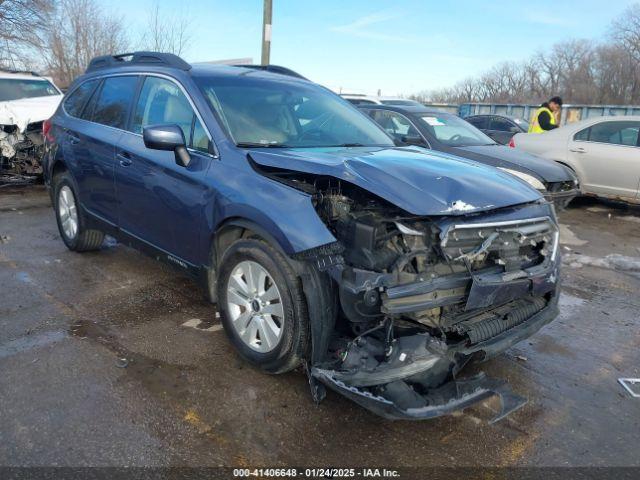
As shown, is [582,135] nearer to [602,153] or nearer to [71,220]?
[602,153]

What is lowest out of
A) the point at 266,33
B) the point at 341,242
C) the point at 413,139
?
the point at 341,242

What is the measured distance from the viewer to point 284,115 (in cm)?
390

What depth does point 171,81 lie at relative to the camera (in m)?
3.91

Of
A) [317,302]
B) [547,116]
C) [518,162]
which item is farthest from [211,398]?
[547,116]

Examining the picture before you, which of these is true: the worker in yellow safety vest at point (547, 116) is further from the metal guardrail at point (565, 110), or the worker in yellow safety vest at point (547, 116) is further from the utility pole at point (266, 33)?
the metal guardrail at point (565, 110)

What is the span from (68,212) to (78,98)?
1.16m

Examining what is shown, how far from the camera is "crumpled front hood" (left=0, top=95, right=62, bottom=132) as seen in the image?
923cm

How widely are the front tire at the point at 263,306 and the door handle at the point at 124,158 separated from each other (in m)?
1.42

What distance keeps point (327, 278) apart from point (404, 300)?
429 mm

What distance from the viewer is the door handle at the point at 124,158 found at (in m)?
4.13

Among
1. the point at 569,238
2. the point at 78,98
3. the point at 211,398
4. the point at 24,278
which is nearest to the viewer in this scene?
the point at 211,398

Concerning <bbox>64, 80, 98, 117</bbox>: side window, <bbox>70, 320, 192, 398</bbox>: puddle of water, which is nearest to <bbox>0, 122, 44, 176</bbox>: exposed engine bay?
<bbox>64, 80, 98, 117</bbox>: side window

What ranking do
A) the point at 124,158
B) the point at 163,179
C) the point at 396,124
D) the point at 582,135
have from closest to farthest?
the point at 163,179
the point at 124,158
the point at 396,124
the point at 582,135

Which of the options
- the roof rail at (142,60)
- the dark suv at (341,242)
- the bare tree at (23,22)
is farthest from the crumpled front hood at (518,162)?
the bare tree at (23,22)
